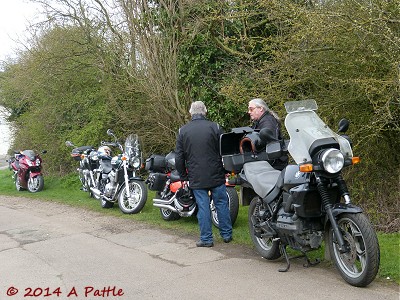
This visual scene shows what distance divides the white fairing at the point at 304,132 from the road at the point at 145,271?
1.29 m

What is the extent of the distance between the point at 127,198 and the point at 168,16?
5119 mm

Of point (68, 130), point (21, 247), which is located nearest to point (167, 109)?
point (68, 130)

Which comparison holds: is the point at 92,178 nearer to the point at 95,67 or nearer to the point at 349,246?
the point at 95,67

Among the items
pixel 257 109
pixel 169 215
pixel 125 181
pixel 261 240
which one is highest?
pixel 257 109

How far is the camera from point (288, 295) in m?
4.81

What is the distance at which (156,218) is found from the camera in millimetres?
9383

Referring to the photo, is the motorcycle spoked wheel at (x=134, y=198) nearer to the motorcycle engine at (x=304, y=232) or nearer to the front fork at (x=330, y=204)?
the motorcycle engine at (x=304, y=232)

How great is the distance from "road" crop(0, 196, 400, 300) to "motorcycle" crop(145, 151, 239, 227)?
1.72 ft

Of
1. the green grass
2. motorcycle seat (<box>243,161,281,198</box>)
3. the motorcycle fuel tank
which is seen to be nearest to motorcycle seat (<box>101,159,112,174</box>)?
the green grass

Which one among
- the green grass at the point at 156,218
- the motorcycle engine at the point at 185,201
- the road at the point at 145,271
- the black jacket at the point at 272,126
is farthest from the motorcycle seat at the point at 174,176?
the black jacket at the point at 272,126

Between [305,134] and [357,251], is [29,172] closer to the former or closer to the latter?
[305,134]

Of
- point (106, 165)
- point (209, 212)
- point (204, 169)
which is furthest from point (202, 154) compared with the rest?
point (106, 165)

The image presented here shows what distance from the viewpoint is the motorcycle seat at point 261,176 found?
594 centimetres

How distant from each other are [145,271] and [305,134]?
8.02 ft
